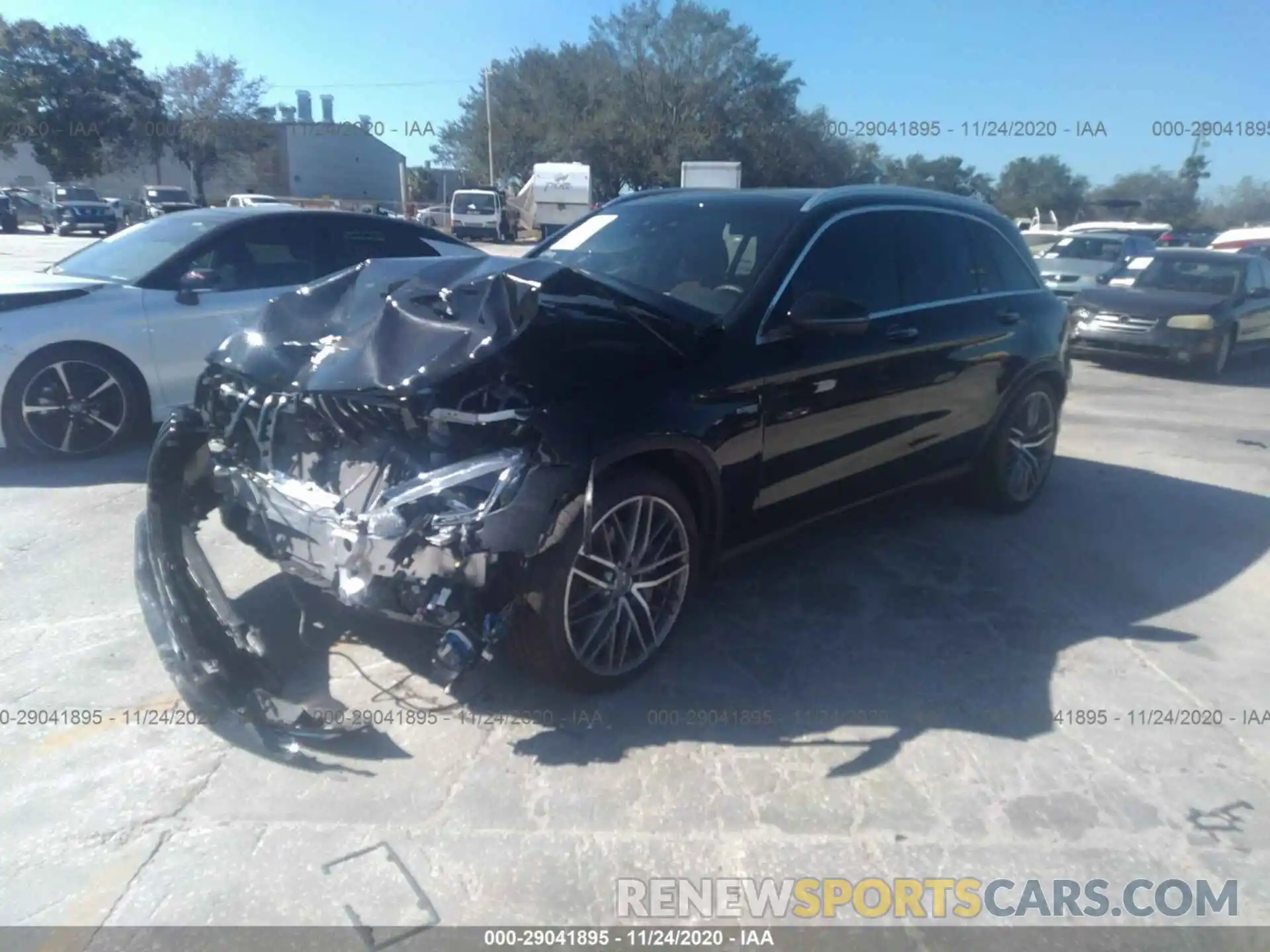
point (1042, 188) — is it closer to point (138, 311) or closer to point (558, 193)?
point (558, 193)

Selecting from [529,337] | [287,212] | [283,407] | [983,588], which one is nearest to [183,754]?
[283,407]

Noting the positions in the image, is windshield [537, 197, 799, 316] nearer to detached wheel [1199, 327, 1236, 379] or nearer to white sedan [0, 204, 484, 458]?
white sedan [0, 204, 484, 458]

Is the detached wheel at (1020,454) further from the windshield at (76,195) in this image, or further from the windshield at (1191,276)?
the windshield at (76,195)

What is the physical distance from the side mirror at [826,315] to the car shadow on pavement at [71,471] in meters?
4.31

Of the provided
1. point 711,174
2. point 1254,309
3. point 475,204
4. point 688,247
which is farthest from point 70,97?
point 688,247

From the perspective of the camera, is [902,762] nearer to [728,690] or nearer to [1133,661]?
[728,690]

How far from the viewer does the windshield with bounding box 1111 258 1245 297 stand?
12.8 meters

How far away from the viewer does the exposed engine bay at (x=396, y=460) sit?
312cm

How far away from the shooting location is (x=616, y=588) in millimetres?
3537

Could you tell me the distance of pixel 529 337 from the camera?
3.39 meters

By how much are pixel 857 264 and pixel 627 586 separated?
207cm

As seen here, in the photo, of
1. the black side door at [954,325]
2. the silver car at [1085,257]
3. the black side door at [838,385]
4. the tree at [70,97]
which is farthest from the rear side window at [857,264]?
the tree at [70,97]

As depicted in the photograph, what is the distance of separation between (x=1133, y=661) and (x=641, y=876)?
2639mm

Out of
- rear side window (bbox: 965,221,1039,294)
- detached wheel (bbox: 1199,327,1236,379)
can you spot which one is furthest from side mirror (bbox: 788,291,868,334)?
detached wheel (bbox: 1199,327,1236,379)
